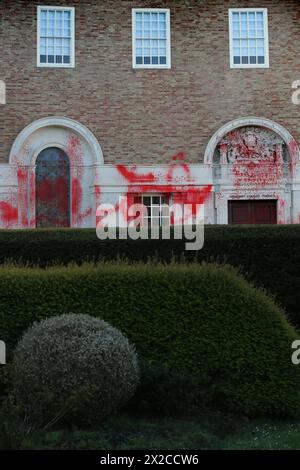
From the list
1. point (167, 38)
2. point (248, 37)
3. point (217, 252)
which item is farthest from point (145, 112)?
point (217, 252)

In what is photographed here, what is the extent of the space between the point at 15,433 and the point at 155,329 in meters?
2.49

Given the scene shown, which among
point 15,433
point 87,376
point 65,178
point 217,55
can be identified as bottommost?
point 15,433

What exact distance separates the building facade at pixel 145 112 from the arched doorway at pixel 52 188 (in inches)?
1.3

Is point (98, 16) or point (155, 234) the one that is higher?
point (98, 16)

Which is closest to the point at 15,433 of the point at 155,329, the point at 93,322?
the point at 93,322

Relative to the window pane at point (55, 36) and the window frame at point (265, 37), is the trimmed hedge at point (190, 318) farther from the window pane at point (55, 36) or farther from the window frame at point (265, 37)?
the window frame at point (265, 37)

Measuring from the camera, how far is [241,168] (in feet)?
65.7

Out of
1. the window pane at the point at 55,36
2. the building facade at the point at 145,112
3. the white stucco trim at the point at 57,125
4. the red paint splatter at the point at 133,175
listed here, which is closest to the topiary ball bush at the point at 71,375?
the building facade at the point at 145,112

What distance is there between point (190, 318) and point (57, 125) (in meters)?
12.7

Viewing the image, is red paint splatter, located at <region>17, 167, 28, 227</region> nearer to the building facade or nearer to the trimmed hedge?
the building facade

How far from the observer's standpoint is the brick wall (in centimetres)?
1966

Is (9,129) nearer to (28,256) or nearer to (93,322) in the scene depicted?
(28,256)

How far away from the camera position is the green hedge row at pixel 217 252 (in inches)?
441

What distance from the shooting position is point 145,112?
19812 millimetres
